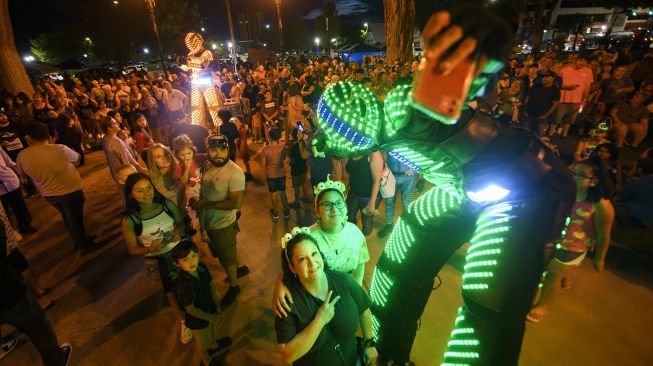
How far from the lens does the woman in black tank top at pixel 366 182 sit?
14.4ft

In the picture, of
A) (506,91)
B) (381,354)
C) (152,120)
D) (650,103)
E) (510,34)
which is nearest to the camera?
(510,34)

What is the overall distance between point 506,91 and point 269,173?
6.55 m

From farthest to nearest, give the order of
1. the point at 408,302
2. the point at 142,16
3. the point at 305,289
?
the point at 142,16, the point at 408,302, the point at 305,289

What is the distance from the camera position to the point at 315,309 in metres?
1.94

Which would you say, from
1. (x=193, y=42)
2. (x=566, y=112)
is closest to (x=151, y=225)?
(x=193, y=42)

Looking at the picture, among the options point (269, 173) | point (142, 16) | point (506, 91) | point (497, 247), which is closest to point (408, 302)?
point (497, 247)

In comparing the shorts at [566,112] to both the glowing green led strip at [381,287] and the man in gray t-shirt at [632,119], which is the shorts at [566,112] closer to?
the man in gray t-shirt at [632,119]

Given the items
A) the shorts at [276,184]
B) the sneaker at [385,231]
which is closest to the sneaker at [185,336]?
the shorts at [276,184]

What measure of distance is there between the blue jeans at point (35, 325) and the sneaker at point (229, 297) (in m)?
1.51

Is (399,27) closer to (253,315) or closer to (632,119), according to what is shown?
(632,119)

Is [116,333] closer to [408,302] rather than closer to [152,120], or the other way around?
[408,302]

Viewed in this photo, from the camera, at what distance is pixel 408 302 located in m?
2.14

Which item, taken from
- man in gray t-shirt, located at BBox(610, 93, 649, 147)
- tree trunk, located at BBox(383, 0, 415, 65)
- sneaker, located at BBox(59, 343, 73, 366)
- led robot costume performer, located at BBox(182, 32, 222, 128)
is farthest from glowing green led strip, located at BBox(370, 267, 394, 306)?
tree trunk, located at BBox(383, 0, 415, 65)

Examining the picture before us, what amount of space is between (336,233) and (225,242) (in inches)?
60.6
